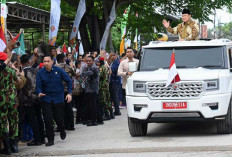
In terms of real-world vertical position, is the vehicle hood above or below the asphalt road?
above

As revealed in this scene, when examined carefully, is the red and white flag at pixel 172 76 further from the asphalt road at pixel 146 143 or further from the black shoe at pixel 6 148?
the black shoe at pixel 6 148

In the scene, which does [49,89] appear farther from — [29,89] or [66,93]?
[66,93]

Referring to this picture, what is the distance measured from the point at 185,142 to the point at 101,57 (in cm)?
596

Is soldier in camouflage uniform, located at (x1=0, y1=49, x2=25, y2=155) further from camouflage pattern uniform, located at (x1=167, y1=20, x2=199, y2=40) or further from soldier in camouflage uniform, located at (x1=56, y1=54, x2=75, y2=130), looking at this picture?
camouflage pattern uniform, located at (x1=167, y1=20, x2=199, y2=40)

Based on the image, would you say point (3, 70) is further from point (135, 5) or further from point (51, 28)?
point (135, 5)

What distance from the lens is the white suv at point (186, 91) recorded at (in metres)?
11.2

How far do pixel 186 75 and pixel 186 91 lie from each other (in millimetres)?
330

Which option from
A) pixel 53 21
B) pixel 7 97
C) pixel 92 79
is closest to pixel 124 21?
pixel 53 21

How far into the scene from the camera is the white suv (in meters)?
11.2

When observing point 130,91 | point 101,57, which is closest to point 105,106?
point 101,57

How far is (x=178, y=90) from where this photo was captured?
443 inches

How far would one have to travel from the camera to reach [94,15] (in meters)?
30.7

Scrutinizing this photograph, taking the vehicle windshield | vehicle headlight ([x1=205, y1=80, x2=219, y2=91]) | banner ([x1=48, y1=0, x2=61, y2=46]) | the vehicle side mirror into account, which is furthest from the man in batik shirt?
banner ([x1=48, y1=0, x2=61, y2=46])

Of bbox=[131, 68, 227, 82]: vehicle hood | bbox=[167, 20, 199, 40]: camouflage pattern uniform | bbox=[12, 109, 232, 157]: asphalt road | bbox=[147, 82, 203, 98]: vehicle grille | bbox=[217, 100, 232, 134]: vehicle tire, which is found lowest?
bbox=[12, 109, 232, 157]: asphalt road
